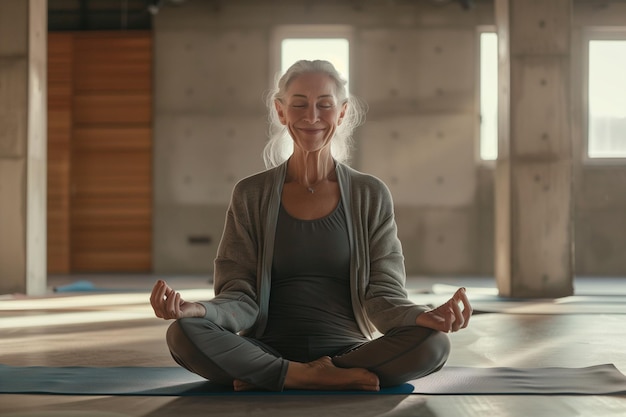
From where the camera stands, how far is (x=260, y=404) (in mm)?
2689

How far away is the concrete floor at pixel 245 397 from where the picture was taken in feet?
8.63

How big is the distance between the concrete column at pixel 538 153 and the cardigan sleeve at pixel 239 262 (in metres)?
5.00

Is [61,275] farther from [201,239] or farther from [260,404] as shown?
[260,404]

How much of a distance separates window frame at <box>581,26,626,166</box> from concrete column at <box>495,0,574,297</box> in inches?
149

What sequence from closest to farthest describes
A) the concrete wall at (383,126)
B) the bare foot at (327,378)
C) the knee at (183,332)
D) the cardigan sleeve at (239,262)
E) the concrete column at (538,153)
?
the knee at (183,332) < the bare foot at (327,378) < the cardigan sleeve at (239,262) < the concrete column at (538,153) < the concrete wall at (383,126)

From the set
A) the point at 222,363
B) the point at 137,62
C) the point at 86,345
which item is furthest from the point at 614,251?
the point at 222,363

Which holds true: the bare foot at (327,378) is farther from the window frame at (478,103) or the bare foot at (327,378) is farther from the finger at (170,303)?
the window frame at (478,103)

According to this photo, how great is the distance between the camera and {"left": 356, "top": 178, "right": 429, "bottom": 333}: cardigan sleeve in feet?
9.73

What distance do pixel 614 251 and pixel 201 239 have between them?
18.1 ft

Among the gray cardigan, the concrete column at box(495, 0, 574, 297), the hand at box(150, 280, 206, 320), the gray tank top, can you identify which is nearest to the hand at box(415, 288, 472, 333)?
the gray cardigan

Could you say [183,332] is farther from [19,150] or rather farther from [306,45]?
[306,45]

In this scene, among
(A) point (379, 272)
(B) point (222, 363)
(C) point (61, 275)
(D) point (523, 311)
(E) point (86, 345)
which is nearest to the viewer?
(B) point (222, 363)

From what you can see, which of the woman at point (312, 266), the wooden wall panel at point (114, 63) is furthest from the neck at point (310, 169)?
the wooden wall panel at point (114, 63)

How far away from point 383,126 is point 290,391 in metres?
8.77
